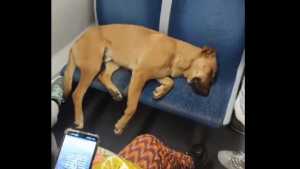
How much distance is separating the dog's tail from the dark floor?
0.02 metres

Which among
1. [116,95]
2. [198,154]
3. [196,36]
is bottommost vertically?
[198,154]

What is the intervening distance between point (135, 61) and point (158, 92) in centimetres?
9

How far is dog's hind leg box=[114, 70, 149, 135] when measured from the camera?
0.72 m

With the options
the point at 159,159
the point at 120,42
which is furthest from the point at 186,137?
the point at 120,42

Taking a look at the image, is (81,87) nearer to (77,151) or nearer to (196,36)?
(77,151)

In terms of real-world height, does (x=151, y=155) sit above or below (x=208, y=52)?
below

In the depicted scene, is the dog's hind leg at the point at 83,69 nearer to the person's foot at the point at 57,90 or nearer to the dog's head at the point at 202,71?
the person's foot at the point at 57,90

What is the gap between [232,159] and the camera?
75 cm

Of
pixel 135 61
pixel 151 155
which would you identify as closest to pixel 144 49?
pixel 135 61

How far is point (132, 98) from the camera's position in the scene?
0.72 metres

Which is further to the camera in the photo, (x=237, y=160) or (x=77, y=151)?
(x=237, y=160)

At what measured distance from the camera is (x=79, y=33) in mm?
739

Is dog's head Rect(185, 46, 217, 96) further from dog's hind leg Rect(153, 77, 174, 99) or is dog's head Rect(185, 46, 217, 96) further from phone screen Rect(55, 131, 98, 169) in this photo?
phone screen Rect(55, 131, 98, 169)


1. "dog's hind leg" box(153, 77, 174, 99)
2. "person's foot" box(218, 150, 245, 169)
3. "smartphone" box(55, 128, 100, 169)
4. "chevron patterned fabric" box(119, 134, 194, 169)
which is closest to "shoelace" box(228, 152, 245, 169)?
"person's foot" box(218, 150, 245, 169)
